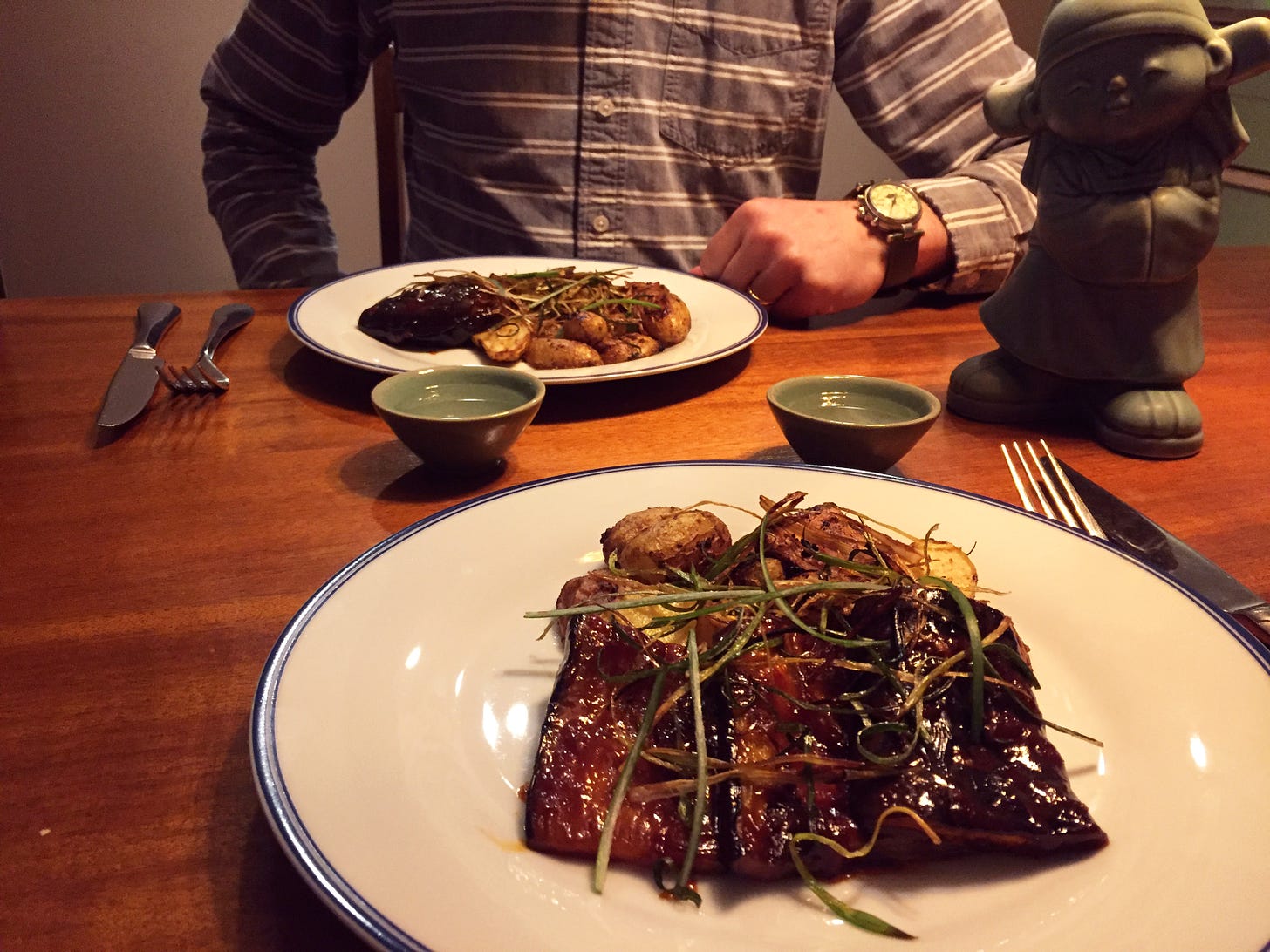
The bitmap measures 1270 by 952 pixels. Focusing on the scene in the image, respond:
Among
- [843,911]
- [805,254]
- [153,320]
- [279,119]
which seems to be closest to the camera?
[843,911]

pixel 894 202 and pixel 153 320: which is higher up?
pixel 894 202

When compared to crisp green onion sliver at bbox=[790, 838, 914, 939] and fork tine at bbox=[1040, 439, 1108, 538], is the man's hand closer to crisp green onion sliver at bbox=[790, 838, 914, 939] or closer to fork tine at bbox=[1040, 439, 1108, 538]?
fork tine at bbox=[1040, 439, 1108, 538]

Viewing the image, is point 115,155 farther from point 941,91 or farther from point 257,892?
point 257,892

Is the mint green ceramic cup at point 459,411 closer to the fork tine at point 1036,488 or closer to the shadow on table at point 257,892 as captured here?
the shadow on table at point 257,892

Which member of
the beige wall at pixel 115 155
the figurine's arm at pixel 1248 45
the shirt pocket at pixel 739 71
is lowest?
the beige wall at pixel 115 155

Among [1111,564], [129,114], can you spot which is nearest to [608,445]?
[1111,564]

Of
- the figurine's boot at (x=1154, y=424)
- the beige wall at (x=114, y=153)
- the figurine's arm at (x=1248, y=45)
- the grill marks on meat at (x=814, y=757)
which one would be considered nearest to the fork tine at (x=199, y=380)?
the grill marks on meat at (x=814, y=757)

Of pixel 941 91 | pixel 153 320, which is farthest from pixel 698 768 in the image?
pixel 941 91

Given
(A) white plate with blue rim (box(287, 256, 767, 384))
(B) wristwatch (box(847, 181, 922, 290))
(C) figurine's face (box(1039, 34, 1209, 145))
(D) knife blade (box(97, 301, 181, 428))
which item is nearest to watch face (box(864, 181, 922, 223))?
(B) wristwatch (box(847, 181, 922, 290))
